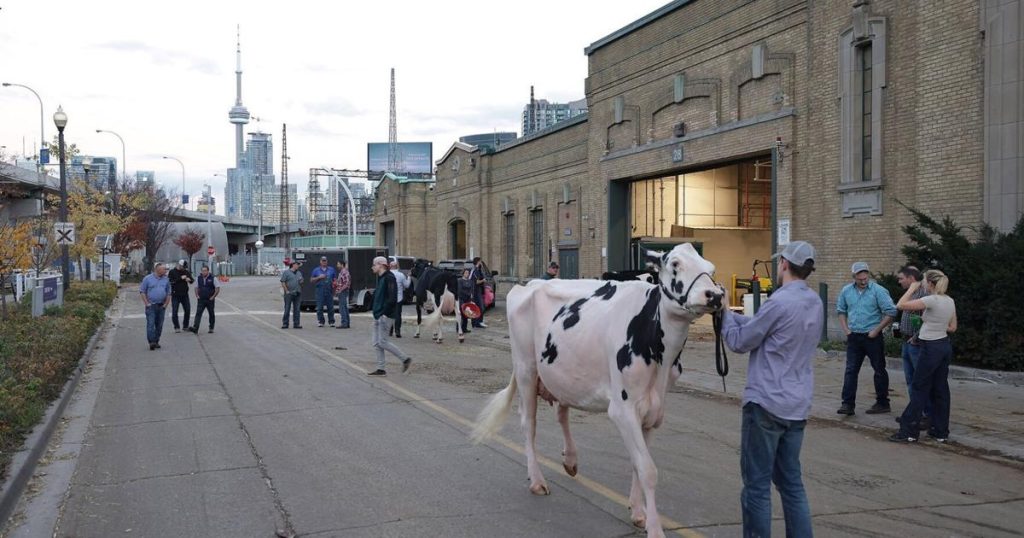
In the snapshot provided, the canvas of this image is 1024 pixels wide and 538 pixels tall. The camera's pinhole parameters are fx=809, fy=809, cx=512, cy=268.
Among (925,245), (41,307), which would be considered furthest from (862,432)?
(41,307)

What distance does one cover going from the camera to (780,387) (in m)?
4.56

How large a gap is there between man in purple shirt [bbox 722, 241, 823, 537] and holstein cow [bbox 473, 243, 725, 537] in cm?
31

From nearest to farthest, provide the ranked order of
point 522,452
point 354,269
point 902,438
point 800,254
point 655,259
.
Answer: point 800,254, point 655,259, point 522,452, point 902,438, point 354,269

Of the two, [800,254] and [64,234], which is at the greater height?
[64,234]

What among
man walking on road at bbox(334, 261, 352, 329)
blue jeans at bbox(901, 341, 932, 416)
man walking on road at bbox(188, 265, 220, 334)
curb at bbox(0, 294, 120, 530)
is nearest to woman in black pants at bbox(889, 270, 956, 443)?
blue jeans at bbox(901, 341, 932, 416)

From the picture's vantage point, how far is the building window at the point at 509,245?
37656 mm

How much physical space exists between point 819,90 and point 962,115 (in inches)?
151

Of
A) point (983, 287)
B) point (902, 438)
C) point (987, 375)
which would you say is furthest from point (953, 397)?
point (902, 438)

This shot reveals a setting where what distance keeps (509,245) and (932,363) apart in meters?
29.9

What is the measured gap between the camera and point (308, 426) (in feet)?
30.8

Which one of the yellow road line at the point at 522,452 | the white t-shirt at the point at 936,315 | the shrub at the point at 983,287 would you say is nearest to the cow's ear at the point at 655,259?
the yellow road line at the point at 522,452

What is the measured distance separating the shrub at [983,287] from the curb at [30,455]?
1271cm

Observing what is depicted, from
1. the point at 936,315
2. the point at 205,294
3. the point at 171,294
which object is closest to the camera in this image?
the point at 936,315

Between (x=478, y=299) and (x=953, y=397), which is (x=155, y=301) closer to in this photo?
(x=478, y=299)
